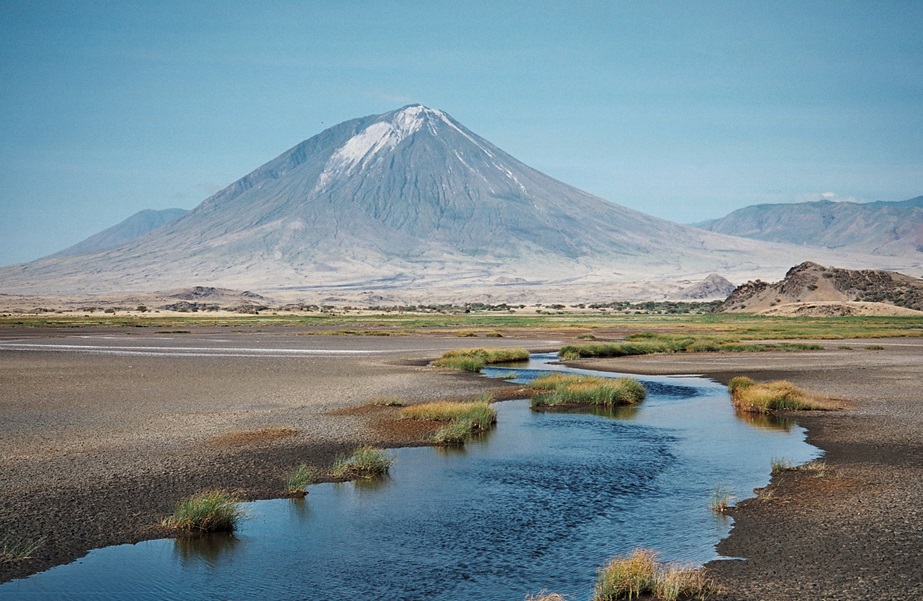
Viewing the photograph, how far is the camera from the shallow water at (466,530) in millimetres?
9977

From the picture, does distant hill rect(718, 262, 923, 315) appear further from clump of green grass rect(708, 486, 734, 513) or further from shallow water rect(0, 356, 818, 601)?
clump of green grass rect(708, 486, 734, 513)

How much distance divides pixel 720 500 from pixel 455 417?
884cm

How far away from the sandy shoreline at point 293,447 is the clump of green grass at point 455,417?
871 millimetres

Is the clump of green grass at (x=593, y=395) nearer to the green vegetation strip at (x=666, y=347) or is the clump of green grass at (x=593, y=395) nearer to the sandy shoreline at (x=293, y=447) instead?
the sandy shoreline at (x=293, y=447)

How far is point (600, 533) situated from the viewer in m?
12.0

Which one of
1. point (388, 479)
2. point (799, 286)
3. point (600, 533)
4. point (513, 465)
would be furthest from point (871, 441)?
point (799, 286)

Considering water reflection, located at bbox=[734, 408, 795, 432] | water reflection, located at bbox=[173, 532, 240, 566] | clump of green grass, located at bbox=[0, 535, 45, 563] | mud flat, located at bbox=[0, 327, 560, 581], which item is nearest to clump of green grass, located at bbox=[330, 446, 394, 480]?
mud flat, located at bbox=[0, 327, 560, 581]

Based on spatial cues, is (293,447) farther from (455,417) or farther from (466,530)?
(466,530)

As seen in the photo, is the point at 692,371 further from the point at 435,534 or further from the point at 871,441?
the point at 435,534

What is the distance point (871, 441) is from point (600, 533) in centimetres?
908

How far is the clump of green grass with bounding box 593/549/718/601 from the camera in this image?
368 inches

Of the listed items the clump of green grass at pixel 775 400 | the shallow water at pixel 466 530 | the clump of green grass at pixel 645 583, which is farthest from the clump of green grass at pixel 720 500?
the clump of green grass at pixel 775 400

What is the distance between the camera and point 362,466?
51.1 feet

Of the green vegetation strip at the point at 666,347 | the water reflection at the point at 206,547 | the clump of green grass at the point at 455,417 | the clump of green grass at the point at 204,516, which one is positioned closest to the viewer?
the water reflection at the point at 206,547
